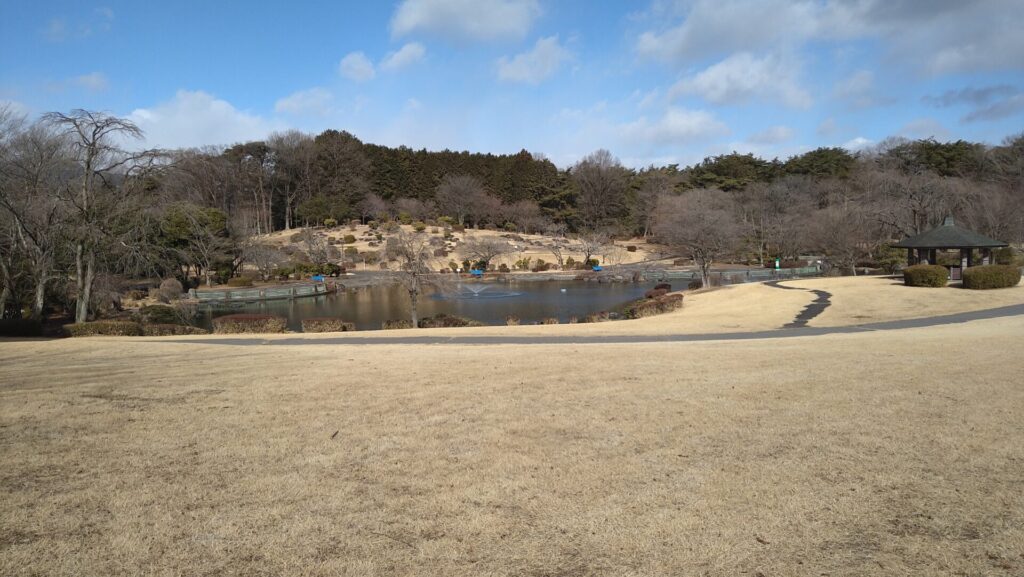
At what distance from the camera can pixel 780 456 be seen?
17.0 feet

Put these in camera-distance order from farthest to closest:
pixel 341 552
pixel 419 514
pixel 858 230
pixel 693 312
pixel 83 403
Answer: pixel 858 230, pixel 693 312, pixel 83 403, pixel 419 514, pixel 341 552

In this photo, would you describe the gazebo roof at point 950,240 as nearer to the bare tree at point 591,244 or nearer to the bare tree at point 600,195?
the bare tree at point 591,244

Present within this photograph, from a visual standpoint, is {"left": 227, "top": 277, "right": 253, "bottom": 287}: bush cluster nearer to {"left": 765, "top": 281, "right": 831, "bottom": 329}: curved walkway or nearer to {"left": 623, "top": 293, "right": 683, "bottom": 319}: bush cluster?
{"left": 623, "top": 293, "right": 683, "bottom": 319}: bush cluster

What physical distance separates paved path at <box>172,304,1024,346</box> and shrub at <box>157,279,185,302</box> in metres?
22.4

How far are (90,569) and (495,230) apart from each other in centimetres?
6422

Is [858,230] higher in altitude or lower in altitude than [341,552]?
higher

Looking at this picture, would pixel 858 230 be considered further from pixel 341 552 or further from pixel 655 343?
pixel 341 552

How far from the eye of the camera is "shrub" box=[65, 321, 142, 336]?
17859 mm

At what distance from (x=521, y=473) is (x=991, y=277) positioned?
24.0 meters

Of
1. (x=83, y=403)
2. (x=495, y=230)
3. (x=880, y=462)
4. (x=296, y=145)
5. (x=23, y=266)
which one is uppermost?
(x=296, y=145)

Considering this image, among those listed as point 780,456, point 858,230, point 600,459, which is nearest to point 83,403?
point 600,459

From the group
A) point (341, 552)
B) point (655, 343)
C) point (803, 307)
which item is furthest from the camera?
point (803, 307)

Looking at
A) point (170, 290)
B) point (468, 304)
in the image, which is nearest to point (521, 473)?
point (468, 304)

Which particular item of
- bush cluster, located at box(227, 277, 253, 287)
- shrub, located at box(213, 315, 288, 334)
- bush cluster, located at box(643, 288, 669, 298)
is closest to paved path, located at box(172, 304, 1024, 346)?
shrub, located at box(213, 315, 288, 334)
